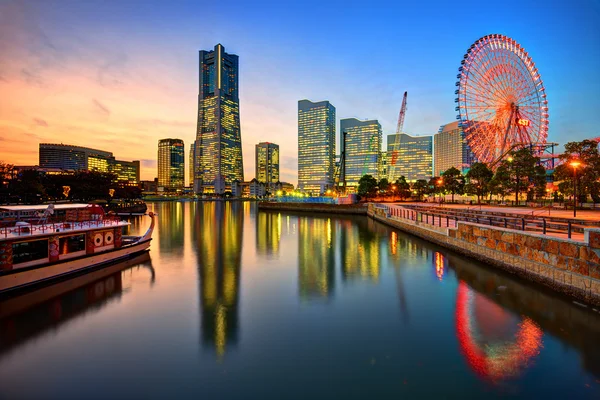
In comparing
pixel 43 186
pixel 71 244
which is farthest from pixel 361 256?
pixel 43 186

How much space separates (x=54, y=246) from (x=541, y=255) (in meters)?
31.7

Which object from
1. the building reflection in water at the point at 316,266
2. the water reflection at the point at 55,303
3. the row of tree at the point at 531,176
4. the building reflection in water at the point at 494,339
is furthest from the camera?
the row of tree at the point at 531,176

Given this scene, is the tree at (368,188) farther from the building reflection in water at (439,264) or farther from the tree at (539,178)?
the building reflection in water at (439,264)

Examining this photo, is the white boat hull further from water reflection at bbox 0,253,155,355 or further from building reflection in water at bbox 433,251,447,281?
building reflection in water at bbox 433,251,447,281

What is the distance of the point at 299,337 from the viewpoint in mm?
14016

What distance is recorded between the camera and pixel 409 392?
397 inches

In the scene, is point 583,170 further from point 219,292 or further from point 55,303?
point 55,303

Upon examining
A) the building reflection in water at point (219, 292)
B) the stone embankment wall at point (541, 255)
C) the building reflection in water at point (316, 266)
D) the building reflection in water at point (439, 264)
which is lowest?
the building reflection in water at point (219, 292)

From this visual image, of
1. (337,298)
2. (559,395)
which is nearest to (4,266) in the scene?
(337,298)

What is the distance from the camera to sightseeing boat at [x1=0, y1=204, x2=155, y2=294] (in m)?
19.3

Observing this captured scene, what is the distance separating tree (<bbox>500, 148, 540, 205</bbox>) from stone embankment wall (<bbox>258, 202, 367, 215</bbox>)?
37534 mm

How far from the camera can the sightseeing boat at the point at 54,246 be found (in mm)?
19344

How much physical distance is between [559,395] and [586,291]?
355 inches

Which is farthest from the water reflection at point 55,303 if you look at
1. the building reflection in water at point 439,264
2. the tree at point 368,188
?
the tree at point 368,188
